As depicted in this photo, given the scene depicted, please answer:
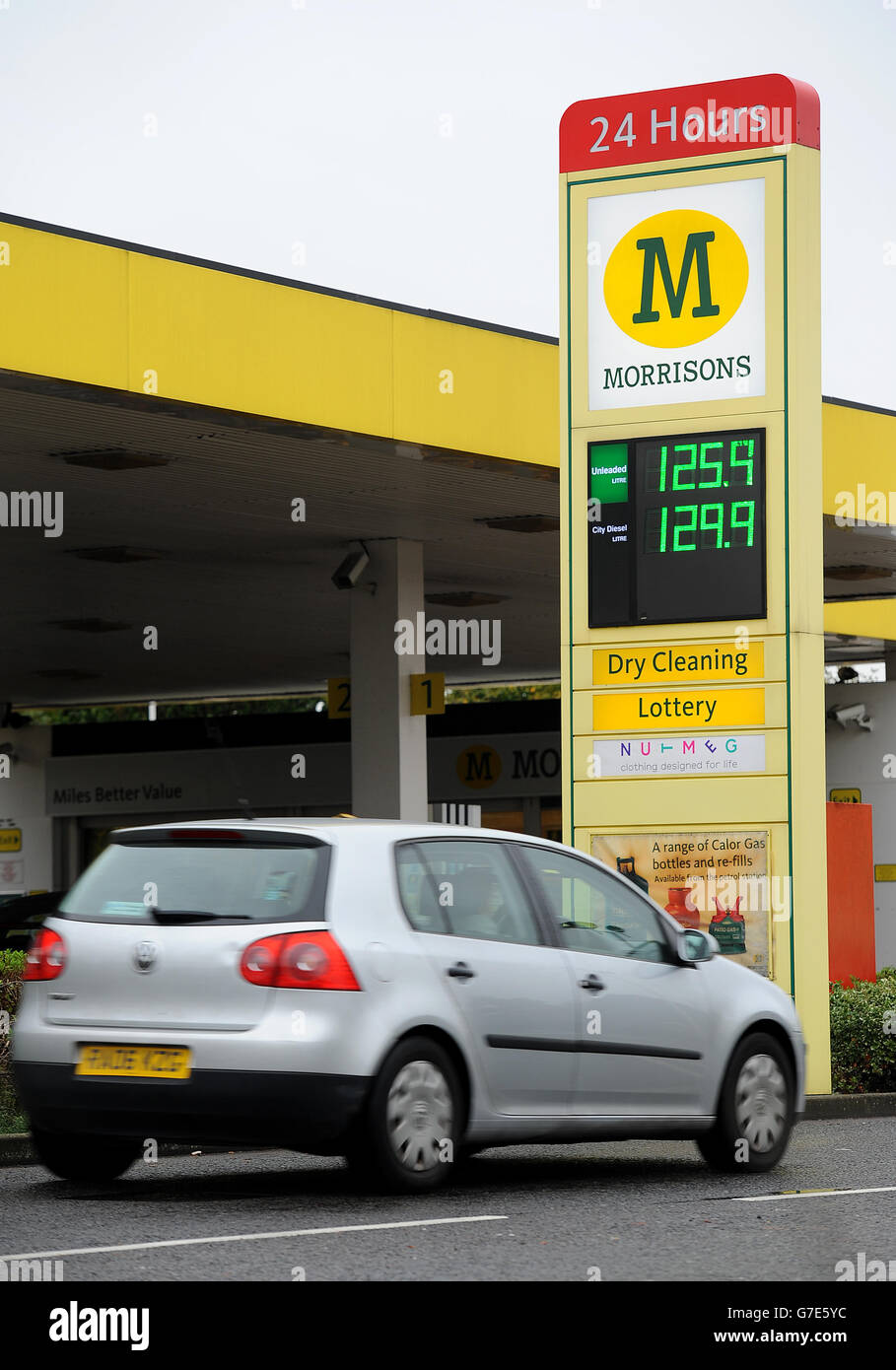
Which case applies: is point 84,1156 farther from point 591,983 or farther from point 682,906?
point 682,906

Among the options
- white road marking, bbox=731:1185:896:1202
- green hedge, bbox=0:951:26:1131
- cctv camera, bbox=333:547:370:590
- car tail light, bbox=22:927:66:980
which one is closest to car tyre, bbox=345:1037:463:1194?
white road marking, bbox=731:1185:896:1202

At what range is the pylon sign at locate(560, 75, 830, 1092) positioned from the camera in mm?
13430

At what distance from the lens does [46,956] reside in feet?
28.4

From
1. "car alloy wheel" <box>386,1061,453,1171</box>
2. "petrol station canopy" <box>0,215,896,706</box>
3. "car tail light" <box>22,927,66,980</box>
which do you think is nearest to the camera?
"car alloy wheel" <box>386,1061,453,1171</box>

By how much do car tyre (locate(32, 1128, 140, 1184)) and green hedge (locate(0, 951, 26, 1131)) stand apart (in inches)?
67.0

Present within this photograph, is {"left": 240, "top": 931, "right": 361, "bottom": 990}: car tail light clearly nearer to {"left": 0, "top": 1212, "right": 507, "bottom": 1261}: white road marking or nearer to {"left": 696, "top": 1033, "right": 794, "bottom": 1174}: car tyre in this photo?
{"left": 0, "top": 1212, "right": 507, "bottom": 1261}: white road marking

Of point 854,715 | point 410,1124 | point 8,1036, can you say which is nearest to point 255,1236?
point 410,1124

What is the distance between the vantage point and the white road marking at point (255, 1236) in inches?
276

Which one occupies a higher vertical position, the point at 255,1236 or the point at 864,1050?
the point at 255,1236

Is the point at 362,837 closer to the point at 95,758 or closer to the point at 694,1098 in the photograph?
the point at 694,1098

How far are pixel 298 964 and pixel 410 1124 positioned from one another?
30.3 inches

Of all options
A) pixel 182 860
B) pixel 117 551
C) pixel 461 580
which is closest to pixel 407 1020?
pixel 182 860

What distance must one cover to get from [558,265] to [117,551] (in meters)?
7.82
